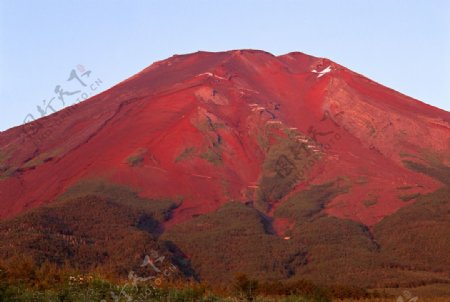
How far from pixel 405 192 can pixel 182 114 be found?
22.7m

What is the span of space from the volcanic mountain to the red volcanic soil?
15cm

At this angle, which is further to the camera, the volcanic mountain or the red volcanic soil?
the red volcanic soil

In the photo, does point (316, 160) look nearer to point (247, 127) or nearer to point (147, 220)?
point (247, 127)

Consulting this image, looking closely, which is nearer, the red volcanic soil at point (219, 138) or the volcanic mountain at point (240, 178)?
the volcanic mountain at point (240, 178)

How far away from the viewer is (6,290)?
69.9 ft

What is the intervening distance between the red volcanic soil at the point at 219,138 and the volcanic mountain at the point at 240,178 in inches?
6.1

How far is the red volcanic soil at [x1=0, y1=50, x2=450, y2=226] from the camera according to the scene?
6406 centimetres

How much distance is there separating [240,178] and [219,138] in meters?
5.09

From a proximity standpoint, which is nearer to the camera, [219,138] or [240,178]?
[240,178]

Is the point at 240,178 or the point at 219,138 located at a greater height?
the point at 219,138

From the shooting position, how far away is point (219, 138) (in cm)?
7006

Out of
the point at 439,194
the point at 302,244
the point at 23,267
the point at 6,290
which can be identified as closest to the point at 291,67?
the point at 439,194

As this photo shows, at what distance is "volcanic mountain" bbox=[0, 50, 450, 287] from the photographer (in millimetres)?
50906

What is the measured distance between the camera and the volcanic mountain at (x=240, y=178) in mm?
50906
